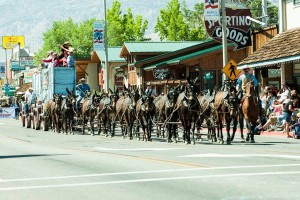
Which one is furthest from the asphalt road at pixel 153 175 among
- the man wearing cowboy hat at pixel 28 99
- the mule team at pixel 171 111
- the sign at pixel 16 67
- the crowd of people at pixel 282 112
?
the sign at pixel 16 67

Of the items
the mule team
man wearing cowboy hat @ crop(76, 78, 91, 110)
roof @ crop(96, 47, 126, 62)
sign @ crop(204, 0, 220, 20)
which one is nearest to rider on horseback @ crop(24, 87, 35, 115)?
man wearing cowboy hat @ crop(76, 78, 91, 110)

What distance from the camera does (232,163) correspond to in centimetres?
1548

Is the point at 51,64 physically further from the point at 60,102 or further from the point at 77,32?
the point at 77,32

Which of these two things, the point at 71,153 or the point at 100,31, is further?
the point at 100,31

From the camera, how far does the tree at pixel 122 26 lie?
95375mm

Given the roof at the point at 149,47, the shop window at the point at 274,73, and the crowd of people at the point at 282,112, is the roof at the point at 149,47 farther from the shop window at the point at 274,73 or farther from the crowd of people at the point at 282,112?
the crowd of people at the point at 282,112

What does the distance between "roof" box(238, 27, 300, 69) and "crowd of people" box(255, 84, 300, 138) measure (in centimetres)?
139

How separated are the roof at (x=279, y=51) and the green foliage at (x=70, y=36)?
2739 inches

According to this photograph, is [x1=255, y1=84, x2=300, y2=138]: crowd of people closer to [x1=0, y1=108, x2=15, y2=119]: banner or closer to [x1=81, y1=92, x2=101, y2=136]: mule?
[x1=81, y1=92, x2=101, y2=136]: mule

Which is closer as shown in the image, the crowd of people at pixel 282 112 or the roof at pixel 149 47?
the crowd of people at pixel 282 112

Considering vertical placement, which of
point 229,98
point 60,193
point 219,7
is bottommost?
point 60,193

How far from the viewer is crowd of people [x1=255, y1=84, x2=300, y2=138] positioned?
27953 millimetres

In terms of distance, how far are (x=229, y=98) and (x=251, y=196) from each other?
1427 cm

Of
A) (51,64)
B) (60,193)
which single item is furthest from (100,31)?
(60,193)
